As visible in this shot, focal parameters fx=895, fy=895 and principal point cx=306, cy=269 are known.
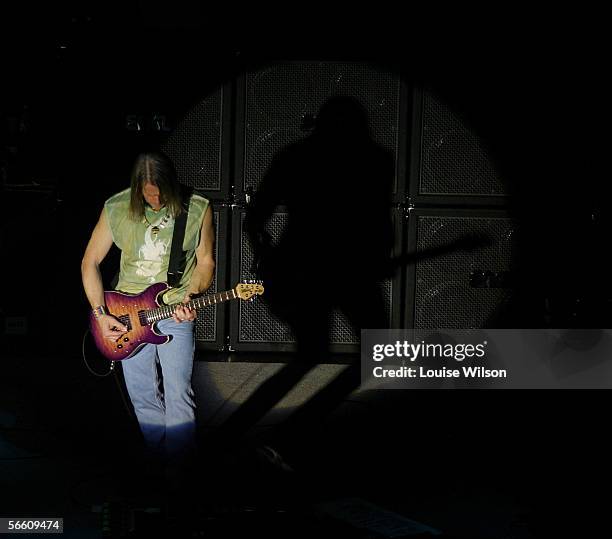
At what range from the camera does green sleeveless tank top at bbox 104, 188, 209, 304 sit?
423 centimetres

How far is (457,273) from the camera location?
704 cm

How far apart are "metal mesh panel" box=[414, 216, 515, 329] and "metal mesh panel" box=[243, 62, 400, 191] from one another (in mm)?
755

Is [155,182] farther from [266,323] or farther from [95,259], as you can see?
[266,323]

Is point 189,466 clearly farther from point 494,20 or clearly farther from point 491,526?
point 494,20

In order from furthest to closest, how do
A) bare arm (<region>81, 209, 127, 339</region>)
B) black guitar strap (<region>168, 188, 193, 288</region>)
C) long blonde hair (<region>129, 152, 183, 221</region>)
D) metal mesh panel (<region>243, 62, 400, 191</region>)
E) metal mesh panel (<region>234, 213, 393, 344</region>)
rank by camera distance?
1. metal mesh panel (<region>234, 213, 393, 344</region>)
2. metal mesh panel (<region>243, 62, 400, 191</region>)
3. bare arm (<region>81, 209, 127, 339</region>)
4. black guitar strap (<region>168, 188, 193, 288</region>)
5. long blonde hair (<region>129, 152, 183, 221</region>)

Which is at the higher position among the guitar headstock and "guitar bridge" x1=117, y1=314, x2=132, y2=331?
the guitar headstock

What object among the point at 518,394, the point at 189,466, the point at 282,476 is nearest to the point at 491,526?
the point at 282,476

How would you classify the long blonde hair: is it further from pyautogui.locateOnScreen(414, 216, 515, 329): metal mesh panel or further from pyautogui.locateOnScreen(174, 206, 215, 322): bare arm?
pyautogui.locateOnScreen(414, 216, 515, 329): metal mesh panel

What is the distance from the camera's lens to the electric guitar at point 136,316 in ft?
14.0

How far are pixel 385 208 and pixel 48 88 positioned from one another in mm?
2745

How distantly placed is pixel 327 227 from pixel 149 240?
2940 millimetres

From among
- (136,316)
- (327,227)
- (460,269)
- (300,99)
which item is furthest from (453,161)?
(136,316)

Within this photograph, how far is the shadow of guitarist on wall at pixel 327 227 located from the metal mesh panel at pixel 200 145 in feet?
1.35

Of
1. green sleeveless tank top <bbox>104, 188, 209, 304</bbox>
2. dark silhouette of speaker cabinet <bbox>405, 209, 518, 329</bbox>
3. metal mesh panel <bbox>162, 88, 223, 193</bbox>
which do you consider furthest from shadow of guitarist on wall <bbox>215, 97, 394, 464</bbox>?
green sleeveless tank top <bbox>104, 188, 209, 304</bbox>
